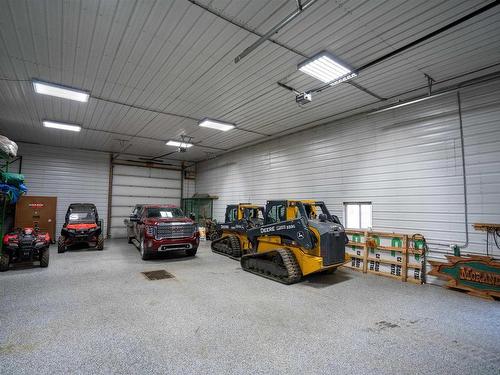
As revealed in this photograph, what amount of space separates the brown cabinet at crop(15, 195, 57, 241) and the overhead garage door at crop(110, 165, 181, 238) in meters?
3.04

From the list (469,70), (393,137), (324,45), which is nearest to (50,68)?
(324,45)

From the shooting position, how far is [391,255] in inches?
251

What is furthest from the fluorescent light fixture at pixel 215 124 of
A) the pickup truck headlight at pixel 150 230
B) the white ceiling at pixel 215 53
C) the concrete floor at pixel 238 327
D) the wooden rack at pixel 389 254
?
the wooden rack at pixel 389 254

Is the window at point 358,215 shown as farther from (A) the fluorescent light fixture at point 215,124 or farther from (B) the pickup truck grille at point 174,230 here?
(B) the pickup truck grille at point 174,230

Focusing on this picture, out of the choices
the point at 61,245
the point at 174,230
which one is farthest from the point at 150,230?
the point at 61,245

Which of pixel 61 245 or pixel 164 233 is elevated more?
pixel 164 233

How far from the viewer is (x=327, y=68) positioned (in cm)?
505

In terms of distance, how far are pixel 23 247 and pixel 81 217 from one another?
3384 millimetres

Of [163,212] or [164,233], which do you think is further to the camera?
[163,212]

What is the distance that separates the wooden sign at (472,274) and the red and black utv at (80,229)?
10.3 meters

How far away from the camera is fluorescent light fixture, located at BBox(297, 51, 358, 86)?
15.5 ft

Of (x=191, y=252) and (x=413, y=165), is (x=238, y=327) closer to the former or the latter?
(x=191, y=252)

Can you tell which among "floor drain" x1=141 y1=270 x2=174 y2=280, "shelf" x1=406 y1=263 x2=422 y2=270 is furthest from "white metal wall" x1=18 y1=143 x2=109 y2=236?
"shelf" x1=406 y1=263 x2=422 y2=270

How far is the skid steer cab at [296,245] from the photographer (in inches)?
216
